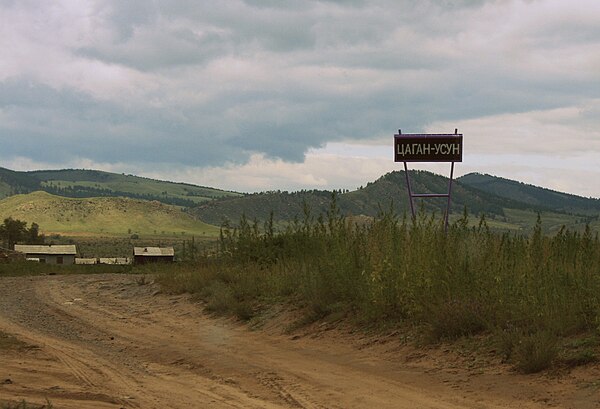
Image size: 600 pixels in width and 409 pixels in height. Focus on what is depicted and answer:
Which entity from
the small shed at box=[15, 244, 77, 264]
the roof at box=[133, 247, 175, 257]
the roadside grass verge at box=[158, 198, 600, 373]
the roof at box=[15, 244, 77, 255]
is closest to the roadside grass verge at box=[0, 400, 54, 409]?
the roadside grass verge at box=[158, 198, 600, 373]

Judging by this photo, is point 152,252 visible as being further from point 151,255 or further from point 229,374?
point 229,374

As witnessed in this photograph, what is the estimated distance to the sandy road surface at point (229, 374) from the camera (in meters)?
8.77

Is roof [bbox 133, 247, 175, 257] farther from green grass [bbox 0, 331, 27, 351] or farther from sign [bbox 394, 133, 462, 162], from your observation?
green grass [bbox 0, 331, 27, 351]

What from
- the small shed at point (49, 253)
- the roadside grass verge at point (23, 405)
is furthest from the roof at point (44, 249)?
Result: the roadside grass verge at point (23, 405)

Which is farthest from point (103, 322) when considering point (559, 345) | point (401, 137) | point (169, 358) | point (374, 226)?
point (559, 345)

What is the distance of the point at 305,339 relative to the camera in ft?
44.0

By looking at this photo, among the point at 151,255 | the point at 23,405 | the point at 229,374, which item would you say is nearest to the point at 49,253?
the point at 151,255

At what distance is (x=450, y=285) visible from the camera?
12188mm

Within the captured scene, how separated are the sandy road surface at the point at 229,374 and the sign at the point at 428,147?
4.58 metres

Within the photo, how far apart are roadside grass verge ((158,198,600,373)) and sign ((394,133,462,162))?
4.99 ft

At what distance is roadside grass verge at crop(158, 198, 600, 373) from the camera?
10234 mm

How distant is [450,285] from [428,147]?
435 cm

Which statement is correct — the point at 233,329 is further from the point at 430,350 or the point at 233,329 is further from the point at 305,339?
the point at 430,350

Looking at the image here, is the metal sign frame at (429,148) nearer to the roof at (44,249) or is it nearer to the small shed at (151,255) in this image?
the small shed at (151,255)
